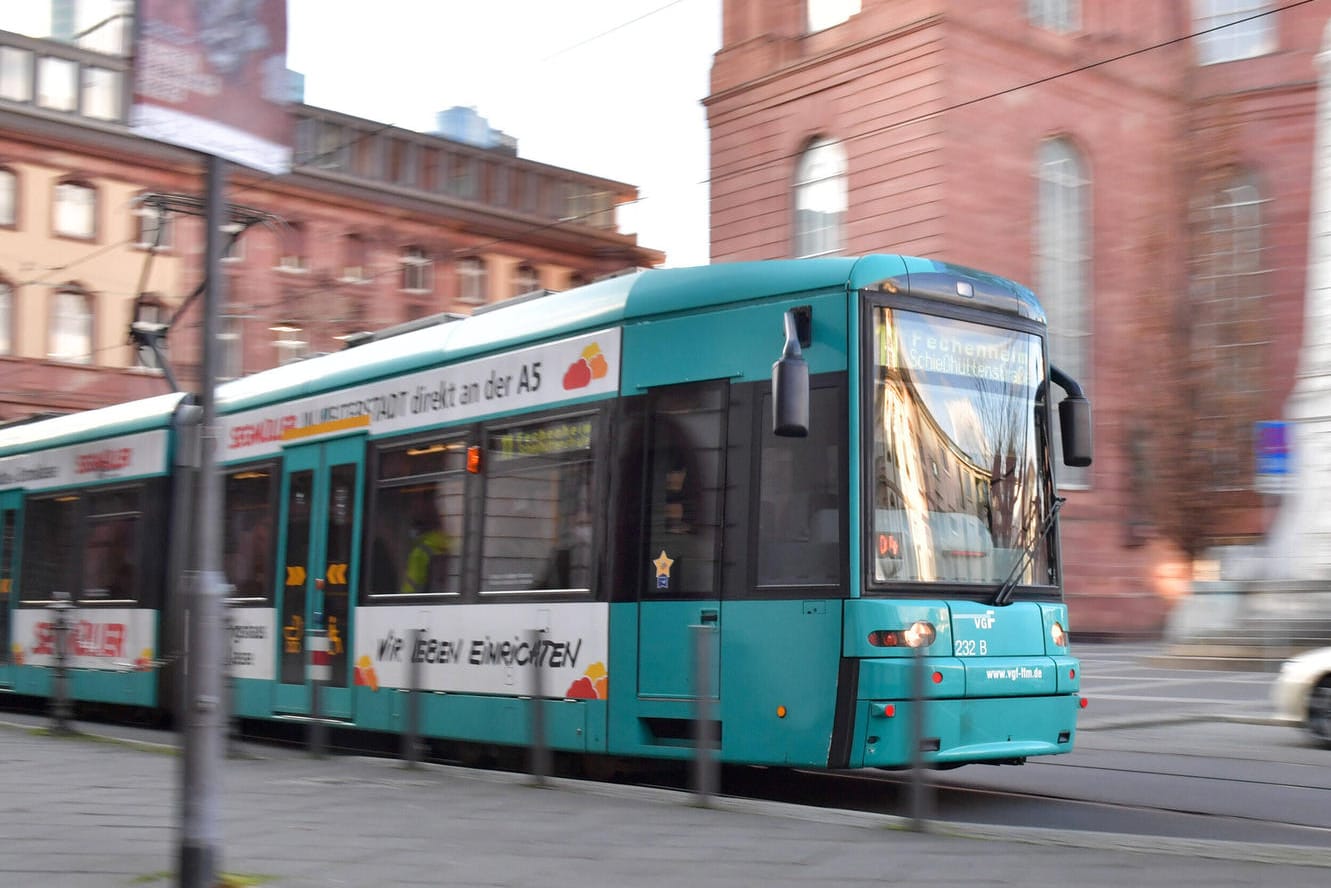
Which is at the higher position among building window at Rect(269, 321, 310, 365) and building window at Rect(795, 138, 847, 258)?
building window at Rect(795, 138, 847, 258)

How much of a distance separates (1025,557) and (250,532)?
291 inches

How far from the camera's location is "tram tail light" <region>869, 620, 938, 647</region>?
8586 millimetres

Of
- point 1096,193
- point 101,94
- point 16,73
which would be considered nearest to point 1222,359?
point 1096,193

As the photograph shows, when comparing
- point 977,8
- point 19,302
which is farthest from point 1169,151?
point 19,302

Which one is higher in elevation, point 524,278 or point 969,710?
point 524,278

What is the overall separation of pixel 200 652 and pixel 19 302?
4510 centimetres

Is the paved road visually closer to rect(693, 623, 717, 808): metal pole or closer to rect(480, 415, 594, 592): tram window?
rect(693, 623, 717, 808): metal pole

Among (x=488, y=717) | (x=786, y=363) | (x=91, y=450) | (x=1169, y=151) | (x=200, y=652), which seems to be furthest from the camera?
(x=1169, y=151)

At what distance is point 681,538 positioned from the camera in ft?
31.3

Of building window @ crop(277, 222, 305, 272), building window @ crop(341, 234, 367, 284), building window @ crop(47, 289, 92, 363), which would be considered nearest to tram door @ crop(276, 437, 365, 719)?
building window @ crop(47, 289, 92, 363)

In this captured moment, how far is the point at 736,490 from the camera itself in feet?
30.4

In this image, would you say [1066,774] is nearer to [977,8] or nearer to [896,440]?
[896,440]

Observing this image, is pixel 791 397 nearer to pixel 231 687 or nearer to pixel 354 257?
pixel 231 687

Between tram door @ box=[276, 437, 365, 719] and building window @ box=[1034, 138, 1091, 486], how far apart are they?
94.2 feet
